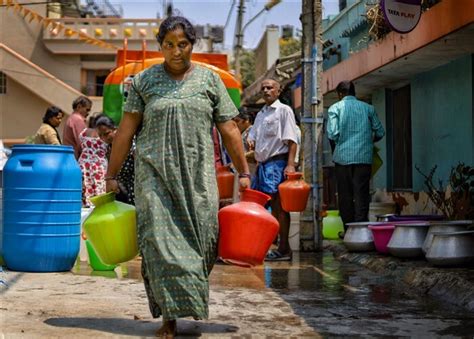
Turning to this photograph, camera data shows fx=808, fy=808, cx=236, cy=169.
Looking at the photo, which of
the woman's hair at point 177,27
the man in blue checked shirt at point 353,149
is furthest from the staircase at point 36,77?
the woman's hair at point 177,27

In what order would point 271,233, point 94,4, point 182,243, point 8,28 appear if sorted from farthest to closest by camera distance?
1. point 94,4
2. point 8,28
3. point 271,233
4. point 182,243

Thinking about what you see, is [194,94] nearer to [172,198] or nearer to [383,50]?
[172,198]

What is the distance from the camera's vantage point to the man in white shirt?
8.02 meters

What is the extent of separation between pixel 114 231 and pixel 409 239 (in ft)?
10.5

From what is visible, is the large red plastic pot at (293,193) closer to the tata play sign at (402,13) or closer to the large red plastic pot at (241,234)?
the tata play sign at (402,13)

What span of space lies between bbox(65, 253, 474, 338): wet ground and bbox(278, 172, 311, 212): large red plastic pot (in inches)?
22.2

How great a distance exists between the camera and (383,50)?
9.21 meters

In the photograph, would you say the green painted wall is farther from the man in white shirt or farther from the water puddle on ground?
the water puddle on ground

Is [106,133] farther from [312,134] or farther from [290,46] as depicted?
[290,46]

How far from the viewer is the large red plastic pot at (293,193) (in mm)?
7746

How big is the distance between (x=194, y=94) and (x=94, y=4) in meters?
36.4

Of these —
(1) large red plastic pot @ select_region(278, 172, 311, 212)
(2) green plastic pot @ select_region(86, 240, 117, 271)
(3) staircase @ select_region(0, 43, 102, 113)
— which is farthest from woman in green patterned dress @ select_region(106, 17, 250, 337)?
(3) staircase @ select_region(0, 43, 102, 113)

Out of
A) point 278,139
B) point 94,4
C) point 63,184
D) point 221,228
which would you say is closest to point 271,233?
point 221,228

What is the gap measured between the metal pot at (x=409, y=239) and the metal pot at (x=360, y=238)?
2.81 ft
